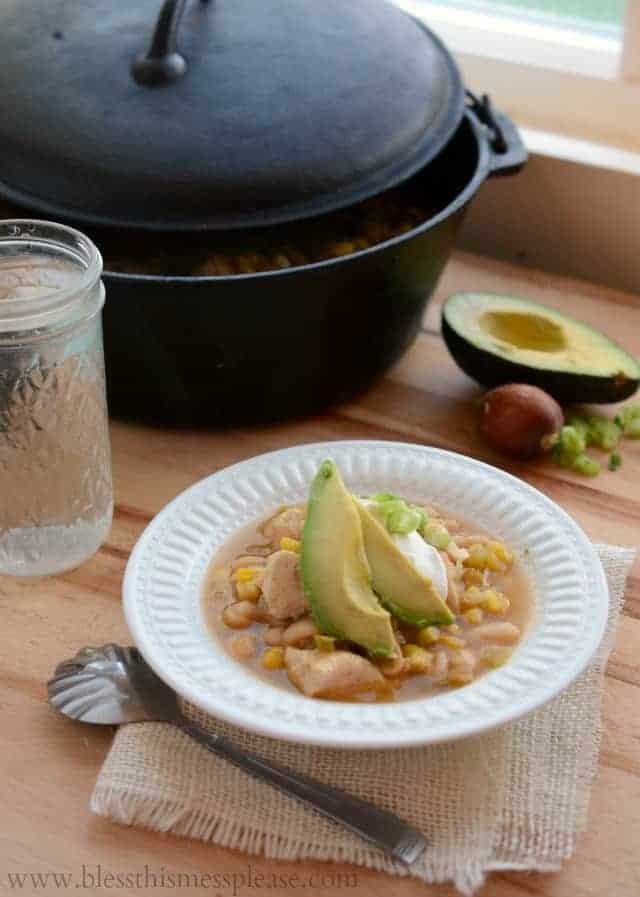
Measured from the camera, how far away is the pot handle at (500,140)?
142 centimetres

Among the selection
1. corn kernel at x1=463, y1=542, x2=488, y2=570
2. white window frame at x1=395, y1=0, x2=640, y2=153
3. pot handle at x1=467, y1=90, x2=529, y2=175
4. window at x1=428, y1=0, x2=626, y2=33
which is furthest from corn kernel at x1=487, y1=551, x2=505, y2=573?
window at x1=428, y1=0, x2=626, y2=33

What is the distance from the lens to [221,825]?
0.93 m

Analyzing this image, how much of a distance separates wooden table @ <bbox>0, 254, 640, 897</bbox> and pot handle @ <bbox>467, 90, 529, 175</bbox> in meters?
0.24

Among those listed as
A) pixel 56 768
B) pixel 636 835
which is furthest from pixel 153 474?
pixel 636 835

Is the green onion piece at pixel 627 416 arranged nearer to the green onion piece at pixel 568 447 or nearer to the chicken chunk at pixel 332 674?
the green onion piece at pixel 568 447

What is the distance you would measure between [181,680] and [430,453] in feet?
1.27

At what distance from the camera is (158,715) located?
0.99m

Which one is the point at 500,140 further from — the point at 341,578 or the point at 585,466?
the point at 341,578

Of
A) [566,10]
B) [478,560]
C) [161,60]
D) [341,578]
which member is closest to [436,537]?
[478,560]

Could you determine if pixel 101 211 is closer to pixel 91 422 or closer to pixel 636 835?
pixel 91 422

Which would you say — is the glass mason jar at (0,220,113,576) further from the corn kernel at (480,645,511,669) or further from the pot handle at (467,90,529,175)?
the pot handle at (467,90,529,175)

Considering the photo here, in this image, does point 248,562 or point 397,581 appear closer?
point 397,581

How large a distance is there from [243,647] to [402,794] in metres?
0.17

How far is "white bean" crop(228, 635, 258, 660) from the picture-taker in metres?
0.99
